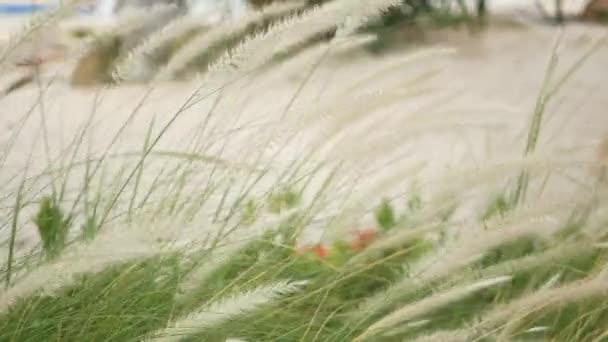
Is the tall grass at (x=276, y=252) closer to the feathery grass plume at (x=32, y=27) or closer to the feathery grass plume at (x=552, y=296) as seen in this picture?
the feathery grass plume at (x=552, y=296)

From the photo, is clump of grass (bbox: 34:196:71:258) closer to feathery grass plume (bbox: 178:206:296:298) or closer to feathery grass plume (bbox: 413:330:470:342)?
feathery grass plume (bbox: 178:206:296:298)

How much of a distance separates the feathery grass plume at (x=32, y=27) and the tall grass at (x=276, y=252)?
11 centimetres

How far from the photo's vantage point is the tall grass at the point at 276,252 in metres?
0.58

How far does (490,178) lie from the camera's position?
69 cm

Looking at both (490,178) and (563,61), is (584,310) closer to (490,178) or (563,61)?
(490,178)

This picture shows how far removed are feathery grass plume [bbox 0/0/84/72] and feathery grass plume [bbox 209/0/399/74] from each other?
113mm

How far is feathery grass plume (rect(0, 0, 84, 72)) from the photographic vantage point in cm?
63

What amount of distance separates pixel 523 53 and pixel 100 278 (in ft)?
8.36

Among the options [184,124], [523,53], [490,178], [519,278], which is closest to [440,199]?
[490,178]

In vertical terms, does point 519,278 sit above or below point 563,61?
above

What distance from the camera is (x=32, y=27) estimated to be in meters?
0.63

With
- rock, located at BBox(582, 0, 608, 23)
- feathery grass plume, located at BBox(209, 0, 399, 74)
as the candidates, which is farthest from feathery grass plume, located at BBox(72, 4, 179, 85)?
rock, located at BBox(582, 0, 608, 23)

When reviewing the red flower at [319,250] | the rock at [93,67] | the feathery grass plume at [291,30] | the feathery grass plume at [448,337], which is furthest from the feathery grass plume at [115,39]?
the feathery grass plume at [448,337]

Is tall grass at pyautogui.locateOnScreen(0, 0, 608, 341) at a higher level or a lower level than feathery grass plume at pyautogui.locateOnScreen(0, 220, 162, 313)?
lower
